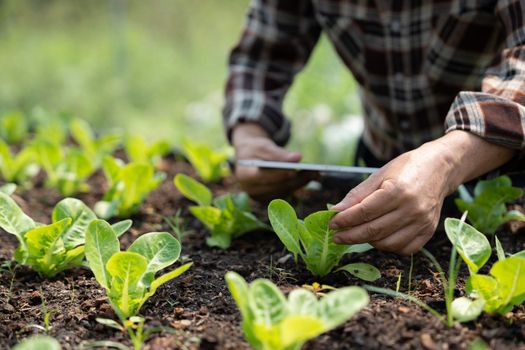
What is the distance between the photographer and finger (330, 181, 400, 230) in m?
1.14

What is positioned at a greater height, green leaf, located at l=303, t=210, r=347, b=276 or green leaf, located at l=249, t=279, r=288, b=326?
green leaf, located at l=249, t=279, r=288, b=326

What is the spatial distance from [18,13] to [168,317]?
4479 millimetres

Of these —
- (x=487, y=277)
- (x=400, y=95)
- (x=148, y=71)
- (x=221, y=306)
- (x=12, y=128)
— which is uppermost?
(x=400, y=95)

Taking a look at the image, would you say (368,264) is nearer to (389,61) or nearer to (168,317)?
(168,317)

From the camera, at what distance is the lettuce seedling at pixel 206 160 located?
2305 mm

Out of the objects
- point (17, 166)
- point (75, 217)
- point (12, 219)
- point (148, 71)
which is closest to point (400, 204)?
point (75, 217)

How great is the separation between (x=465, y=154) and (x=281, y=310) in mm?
A: 547

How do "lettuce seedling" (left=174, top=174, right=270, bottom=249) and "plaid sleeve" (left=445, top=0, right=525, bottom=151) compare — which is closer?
"plaid sleeve" (left=445, top=0, right=525, bottom=151)

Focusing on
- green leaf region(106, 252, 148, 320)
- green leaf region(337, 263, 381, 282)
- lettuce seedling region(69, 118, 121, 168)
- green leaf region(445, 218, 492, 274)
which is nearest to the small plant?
green leaf region(337, 263, 381, 282)

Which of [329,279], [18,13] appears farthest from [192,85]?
[329,279]

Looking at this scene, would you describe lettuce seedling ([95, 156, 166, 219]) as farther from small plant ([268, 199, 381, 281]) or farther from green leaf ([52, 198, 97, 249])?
small plant ([268, 199, 381, 281])

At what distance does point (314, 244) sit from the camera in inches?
51.2

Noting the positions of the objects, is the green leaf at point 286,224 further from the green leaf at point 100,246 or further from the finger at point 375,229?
the green leaf at point 100,246

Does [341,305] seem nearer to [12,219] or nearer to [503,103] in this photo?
[503,103]
